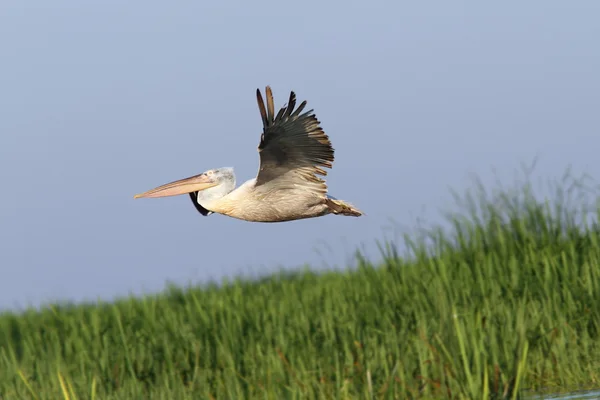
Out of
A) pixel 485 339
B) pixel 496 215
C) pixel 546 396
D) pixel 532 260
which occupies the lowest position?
pixel 546 396

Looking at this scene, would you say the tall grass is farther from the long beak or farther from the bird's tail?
the long beak

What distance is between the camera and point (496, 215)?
356 inches

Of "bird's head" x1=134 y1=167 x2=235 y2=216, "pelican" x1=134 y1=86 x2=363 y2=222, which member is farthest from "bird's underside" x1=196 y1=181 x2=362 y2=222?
"bird's head" x1=134 y1=167 x2=235 y2=216

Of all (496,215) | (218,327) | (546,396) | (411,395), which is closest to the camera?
(411,395)

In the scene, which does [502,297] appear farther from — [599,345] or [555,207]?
[555,207]

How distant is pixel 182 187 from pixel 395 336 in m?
4.89

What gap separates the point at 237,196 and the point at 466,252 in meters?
2.41

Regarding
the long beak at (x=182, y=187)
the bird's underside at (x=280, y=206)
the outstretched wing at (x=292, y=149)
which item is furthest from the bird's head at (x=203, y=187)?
the outstretched wing at (x=292, y=149)

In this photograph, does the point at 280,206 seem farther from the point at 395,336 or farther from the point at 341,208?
the point at 395,336

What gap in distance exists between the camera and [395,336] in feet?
17.2

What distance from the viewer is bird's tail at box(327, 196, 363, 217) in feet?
27.4

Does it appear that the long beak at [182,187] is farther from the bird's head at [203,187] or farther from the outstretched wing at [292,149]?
the outstretched wing at [292,149]

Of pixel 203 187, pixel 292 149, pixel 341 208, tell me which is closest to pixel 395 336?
pixel 292 149

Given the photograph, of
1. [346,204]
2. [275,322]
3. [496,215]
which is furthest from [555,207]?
[275,322]
